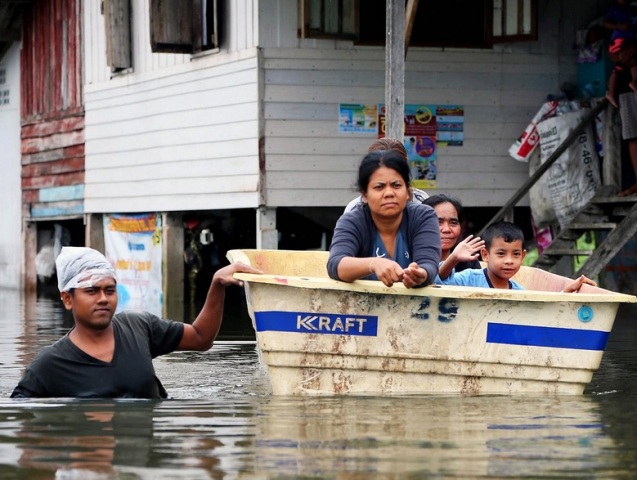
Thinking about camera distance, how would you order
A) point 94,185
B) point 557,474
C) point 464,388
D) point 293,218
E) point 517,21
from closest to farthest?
point 557,474
point 464,388
point 517,21
point 293,218
point 94,185

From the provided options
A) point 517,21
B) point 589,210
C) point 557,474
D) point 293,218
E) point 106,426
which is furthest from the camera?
point 293,218

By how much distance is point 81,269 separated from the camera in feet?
20.4

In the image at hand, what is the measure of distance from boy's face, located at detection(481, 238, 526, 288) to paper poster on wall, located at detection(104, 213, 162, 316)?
10.0m

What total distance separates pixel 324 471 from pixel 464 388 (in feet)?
8.10

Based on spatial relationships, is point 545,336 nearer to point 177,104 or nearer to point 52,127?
point 177,104

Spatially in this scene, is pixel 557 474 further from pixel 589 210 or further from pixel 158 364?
pixel 589 210

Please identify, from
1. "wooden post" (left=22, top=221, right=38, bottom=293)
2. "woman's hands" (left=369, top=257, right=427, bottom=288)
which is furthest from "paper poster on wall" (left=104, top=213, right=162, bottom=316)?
"woman's hands" (left=369, top=257, right=427, bottom=288)

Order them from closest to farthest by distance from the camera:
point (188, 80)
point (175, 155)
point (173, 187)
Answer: point (188, 80) < point (175, 155) < point (173, 187)

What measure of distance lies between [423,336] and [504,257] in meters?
0.90

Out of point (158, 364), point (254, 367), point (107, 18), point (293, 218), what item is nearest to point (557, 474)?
point (254, 367)

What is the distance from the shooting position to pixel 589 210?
13.9 m

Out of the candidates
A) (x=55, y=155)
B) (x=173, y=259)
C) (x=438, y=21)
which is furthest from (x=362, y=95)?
(x=55, y=155)

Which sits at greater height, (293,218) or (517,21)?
(517,21)

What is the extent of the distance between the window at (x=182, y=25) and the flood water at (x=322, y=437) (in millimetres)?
8433
